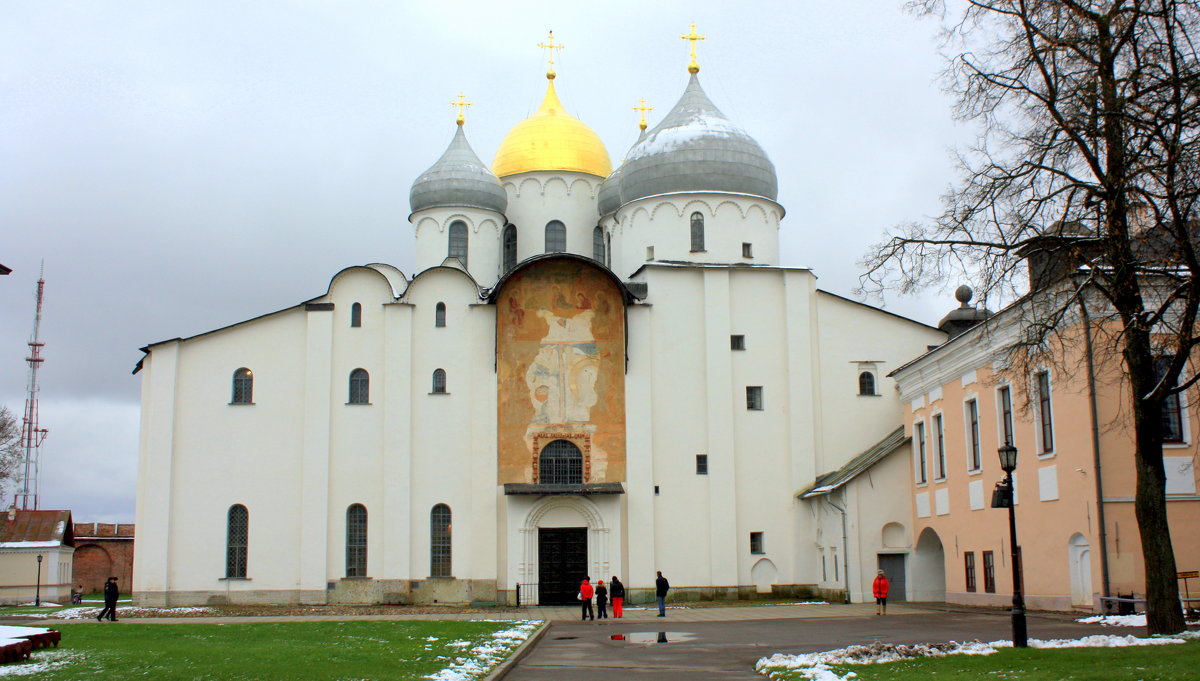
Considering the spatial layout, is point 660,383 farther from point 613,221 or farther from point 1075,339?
point 1075,339

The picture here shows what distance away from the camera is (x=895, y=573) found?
3278cm

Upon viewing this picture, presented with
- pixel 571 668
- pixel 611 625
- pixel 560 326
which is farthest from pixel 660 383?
pixel 571 668

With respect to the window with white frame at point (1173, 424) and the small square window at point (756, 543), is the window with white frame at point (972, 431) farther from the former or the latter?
the small square window at point (756, 543)

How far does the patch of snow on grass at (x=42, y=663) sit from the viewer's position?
13680mm

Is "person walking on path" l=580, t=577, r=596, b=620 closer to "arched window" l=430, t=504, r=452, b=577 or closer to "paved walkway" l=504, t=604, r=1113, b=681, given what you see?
"paved walkway" l=504, t=604, r=1113, b=681

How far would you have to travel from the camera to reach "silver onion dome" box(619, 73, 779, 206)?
123ft

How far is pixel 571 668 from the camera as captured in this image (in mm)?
16250

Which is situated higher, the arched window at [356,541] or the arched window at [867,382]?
the arched window at [867,382]

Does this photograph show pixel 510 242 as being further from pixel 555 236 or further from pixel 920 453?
pixel 920 453

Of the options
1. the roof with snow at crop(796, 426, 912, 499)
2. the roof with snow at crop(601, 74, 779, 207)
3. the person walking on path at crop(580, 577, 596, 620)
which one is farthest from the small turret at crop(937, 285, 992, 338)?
the person walking on path at crop(580, 577, 596, 620)

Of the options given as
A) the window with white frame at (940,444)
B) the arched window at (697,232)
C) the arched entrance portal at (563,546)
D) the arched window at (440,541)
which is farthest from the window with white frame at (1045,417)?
the arched window at (440,541)

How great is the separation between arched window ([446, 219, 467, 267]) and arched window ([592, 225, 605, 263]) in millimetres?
4524

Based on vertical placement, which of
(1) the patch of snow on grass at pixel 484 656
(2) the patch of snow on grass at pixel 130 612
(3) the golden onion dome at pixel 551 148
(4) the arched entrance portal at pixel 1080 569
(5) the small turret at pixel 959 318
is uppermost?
(3) the golden onion dome at pixel 551 148

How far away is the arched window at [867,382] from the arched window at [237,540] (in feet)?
60.4
